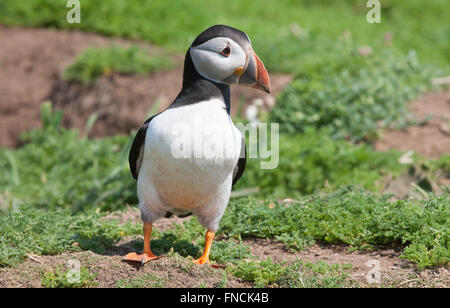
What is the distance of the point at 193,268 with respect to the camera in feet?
14.4

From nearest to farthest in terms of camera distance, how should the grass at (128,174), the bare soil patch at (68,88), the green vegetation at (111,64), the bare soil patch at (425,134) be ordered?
1. the grass at (128,174)
2. the bare soil patch at (425,134)
3. the bare soil patch at (68,88)
4. the green vegetation at (111,64)

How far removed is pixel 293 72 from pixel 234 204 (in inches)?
180

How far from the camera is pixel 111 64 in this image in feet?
34.5

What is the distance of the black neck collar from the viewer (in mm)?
4402

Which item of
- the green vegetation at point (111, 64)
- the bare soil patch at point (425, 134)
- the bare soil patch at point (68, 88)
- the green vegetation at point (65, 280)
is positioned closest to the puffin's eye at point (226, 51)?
the green vegetation at point (65, 280)

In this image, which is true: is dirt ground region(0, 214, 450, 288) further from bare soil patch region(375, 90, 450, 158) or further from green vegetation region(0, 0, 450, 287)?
bare soil patch region(375, 90, 450, 158)

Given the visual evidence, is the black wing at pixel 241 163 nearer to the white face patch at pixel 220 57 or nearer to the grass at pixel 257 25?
the white face patch at pixel 220 57

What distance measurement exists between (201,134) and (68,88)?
6.89 metres

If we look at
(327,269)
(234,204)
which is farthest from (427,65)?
(327,269)

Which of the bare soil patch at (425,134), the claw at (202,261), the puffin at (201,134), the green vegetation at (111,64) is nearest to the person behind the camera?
the puffin at (201,134)

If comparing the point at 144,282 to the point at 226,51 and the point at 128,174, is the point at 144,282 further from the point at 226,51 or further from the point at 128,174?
the point at 128,174

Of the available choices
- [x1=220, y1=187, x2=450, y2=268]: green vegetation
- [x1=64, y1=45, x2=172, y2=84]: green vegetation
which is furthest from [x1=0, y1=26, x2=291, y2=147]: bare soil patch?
[x1=220, y1=187, x2=450, y2=268]: green vegetation

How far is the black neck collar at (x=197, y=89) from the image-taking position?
440cm

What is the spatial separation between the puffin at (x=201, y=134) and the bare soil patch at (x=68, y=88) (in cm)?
446
